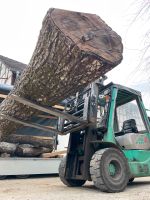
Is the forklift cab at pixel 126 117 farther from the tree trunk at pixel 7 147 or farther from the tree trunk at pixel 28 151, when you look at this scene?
the tree trunk at pixel 7 147

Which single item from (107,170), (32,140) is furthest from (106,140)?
(32,140)

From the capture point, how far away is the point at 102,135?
5609 mm

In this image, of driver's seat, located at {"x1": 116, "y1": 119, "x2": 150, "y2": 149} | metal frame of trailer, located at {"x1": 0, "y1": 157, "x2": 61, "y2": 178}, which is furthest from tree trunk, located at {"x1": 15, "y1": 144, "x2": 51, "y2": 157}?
driver's seat, located at {"x1": 116, "y1": 119, "x2": 150, "y2": 149}

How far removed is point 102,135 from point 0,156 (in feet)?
12.2

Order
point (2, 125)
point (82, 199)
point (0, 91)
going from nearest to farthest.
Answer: point (82, 199)
point (2, 125)
point (0, 91)

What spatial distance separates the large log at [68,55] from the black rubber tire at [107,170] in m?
1.23

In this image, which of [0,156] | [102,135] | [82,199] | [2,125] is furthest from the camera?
[0,156]

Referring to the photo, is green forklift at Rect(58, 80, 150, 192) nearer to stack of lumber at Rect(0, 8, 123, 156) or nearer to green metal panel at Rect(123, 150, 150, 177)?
green metal panel at Rect(123, 150, 150, 177)

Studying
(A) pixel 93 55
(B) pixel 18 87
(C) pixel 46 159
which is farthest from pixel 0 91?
(A) pixel 93 55

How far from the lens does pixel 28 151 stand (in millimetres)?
8633

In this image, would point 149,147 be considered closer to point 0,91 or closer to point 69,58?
point 69,58

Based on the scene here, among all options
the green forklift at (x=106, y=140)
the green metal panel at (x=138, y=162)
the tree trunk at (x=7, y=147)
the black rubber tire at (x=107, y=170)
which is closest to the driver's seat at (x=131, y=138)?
the green forklift at (x=106, y=140)

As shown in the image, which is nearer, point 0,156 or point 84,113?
point 84,113

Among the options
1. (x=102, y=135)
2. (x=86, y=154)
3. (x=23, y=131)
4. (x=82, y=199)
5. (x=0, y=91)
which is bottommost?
(x=82, y=199)
